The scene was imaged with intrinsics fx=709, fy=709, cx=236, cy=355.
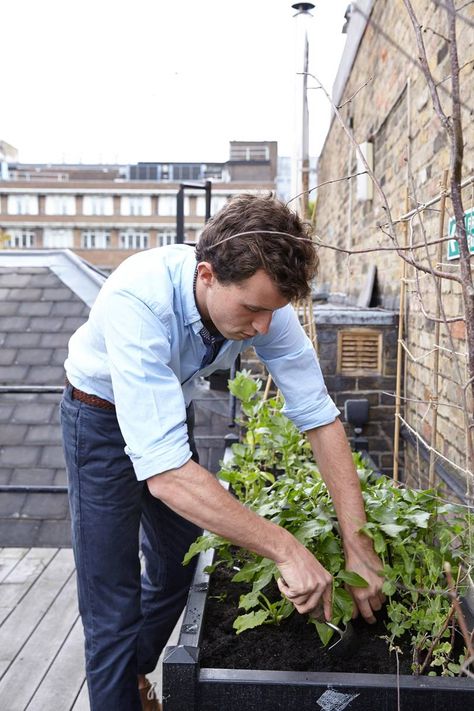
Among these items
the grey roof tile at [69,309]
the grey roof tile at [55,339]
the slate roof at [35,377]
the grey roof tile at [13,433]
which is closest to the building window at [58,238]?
the slate roof at [35,377]

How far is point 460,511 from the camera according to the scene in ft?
5.96

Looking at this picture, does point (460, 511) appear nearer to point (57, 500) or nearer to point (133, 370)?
point (133, 370)

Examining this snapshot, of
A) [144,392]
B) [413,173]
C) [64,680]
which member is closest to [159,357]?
[144,392]

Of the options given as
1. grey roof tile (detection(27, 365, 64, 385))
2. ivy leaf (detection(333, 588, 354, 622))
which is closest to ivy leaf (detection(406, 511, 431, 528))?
ivy leaf (detection(333, 588, 354, 622))

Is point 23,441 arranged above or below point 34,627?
above

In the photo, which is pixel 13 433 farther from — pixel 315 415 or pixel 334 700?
pixel 334 700

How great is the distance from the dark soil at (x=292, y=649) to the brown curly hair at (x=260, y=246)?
835mm

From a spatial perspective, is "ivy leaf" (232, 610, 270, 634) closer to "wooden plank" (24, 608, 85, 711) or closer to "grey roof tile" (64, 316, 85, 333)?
"wooden plank" (24, 608, 85, 711)

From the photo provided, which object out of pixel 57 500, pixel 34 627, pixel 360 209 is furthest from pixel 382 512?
pixel 360 209

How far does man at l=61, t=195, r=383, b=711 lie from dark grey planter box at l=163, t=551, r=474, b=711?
0.52 feet

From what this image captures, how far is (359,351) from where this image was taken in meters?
4.91

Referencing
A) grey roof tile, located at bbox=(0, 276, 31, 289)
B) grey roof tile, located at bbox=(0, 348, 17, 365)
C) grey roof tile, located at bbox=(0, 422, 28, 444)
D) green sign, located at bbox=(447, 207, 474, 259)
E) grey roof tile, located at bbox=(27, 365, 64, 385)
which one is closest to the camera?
green sign, located at bbox=(447, 207, 474, 259)

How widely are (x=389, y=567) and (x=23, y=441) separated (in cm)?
354

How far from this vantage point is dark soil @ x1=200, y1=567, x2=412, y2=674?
1.61 metres
